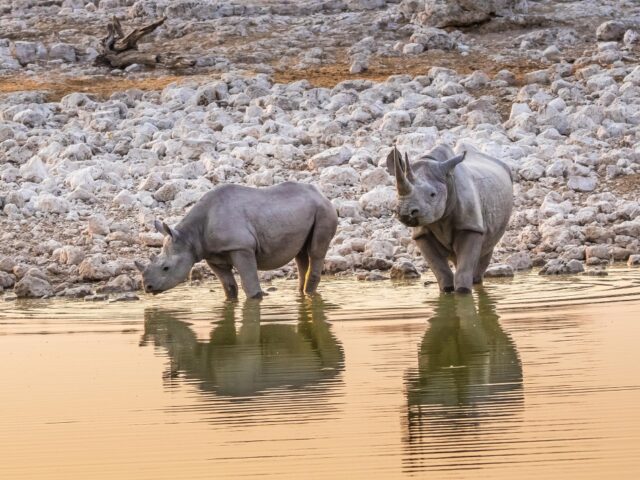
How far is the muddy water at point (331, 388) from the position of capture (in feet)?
22.9

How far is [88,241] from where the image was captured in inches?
658

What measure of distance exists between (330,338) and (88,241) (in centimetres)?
627

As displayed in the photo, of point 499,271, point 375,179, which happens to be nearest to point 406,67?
point 375,179

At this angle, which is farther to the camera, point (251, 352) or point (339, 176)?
point (339, 176)

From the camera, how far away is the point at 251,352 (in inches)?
413

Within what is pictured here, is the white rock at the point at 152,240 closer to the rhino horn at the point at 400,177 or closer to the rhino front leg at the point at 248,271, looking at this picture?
the rhino front leg at the point at 248,271

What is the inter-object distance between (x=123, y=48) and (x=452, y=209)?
15.6m

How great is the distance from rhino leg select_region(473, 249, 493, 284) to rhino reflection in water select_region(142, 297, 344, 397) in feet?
6.67

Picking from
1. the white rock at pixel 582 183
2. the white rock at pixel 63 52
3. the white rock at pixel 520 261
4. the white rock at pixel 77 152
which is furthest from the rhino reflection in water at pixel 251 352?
the white rock at pixel 63 52

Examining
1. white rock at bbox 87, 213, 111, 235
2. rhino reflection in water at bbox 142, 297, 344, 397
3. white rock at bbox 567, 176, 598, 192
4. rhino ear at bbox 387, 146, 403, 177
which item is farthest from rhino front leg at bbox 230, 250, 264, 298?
white rock at bbox 567, 176, 598, 192

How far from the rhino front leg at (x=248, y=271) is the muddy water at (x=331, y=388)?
2.26 feet

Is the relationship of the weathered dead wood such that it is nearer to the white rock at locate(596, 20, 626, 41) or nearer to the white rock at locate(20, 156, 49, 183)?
the white rock at locate(596, 20, 626, 41)

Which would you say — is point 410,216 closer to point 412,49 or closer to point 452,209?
point 452,209

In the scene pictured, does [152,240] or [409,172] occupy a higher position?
[409,172]
